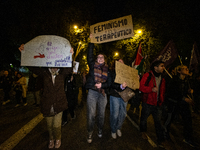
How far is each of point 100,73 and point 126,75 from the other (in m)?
0.65

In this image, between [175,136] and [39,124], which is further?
[39,124]

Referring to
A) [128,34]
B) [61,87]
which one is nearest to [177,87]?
[128,34]

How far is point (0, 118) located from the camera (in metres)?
4.46

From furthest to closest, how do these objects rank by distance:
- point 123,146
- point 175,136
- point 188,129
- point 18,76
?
point 18,76, point 175,136, point 188,129, point 123,146

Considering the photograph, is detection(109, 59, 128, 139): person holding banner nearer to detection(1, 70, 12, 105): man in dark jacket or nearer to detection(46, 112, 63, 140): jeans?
detection(46, 112, 63, 140): jeans

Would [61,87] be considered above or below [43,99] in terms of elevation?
above

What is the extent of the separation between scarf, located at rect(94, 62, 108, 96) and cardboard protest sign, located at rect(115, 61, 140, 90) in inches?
15.8

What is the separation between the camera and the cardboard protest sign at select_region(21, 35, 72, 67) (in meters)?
2.44

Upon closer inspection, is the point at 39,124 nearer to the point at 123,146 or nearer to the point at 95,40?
the point at 123,146

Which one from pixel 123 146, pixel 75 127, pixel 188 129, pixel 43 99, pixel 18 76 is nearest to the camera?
pixel 43 99

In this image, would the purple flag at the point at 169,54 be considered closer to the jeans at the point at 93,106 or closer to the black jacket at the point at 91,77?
the black jacket at the point at 91,77

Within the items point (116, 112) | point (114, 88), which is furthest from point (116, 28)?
point (116, 112)

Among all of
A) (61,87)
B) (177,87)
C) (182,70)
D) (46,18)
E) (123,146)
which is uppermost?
(46,18)

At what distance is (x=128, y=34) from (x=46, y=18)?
8.61 meters
